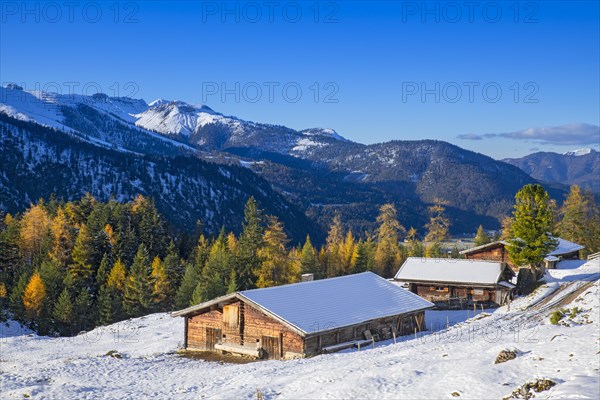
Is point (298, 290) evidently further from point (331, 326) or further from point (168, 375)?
point (168, 375)

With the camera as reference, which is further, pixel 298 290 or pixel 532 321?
pixel 298 290

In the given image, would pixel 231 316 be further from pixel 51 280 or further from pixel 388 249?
pixel 388 249

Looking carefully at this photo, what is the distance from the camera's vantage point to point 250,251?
269 feet

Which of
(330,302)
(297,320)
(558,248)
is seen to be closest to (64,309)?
(330,302)

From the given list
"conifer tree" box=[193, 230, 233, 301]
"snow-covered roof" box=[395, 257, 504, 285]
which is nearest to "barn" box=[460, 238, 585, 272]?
"snow-covered roof" box=[395, 257, 504, 285]

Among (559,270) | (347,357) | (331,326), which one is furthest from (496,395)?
(559,270)

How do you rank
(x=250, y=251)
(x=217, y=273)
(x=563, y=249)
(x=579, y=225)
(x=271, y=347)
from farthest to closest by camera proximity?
(x=579, y=225) → (x=250, y=251) → (x=563, y=249) → (x=217, y=273) → (x=271, y=347)

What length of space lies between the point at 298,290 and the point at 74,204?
6622cm

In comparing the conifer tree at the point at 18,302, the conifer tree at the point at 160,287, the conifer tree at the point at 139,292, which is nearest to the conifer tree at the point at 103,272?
the conifer tree at the point at 139,292

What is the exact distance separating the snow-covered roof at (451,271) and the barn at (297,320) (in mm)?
12717

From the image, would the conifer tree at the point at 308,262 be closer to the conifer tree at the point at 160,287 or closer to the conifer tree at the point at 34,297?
the conifer tree at the point at 160,287

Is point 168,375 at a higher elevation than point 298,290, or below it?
below

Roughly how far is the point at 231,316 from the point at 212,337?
8.03 feet

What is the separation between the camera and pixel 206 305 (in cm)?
4031
